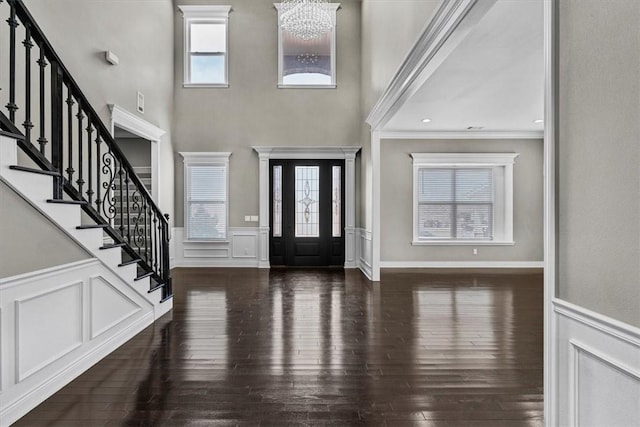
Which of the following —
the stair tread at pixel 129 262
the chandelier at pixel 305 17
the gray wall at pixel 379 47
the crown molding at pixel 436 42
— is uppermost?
the chandelier at pixel 305 17

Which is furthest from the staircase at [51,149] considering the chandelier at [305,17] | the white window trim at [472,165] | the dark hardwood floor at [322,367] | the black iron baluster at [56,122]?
the white window trim at [472,165]

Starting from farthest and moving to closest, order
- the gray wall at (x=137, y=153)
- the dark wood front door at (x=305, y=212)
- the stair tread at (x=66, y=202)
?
the dark wood front door at (x=305, y=212) < the gray wall at (x=137, y=153) < the stair tread at (x=66, y=202)

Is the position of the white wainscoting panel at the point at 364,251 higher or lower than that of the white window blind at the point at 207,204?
lower

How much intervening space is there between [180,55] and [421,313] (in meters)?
7.39

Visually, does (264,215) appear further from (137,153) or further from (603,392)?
(603,392)

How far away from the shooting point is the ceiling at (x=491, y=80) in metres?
3.40

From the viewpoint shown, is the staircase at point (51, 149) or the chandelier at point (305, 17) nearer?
the staircase at point (51, 149)

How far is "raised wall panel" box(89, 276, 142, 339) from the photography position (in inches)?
133

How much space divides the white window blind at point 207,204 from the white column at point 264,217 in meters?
0.79

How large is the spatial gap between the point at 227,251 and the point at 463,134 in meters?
5.55

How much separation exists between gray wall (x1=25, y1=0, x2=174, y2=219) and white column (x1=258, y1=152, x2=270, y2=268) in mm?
1909

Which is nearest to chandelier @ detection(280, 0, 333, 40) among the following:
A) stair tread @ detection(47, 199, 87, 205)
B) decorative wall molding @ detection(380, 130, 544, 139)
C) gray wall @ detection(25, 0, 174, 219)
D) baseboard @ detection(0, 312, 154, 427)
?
decorative wall molding @ detection(380, 130, 544, 139)

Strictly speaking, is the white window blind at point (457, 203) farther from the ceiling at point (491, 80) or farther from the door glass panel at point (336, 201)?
the door glass panel at point (336, 201)

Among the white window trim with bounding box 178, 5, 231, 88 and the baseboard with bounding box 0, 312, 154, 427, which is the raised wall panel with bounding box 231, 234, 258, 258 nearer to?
the white window trim with bounding box 178, 5, 231, 88
